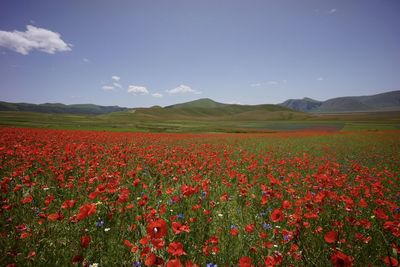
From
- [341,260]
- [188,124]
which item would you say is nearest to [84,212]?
[341,260]

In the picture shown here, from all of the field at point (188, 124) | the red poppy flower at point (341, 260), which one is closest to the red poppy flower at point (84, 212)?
the red poppy flower at point (341, 260)

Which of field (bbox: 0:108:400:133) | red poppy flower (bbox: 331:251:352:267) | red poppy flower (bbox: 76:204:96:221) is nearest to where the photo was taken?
red poppy flower (bbox: 331:251:352:267)

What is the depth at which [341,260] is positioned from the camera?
1460 millimetres

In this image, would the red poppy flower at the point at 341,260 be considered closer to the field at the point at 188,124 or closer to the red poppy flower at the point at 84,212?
the red poppy flower at the point at 84,212

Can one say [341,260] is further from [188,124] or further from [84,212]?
[188,124]

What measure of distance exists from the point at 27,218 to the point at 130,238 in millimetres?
1686

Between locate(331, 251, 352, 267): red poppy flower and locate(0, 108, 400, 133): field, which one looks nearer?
locate(331, 251, 352, 267): red poppy flower

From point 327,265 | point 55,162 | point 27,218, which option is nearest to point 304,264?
point 327,265

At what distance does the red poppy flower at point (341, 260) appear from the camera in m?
1.38

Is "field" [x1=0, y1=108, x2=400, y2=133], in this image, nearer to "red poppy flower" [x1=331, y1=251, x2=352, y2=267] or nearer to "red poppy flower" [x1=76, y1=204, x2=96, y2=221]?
"red poppy flower" [x1=76, y1=204, x2=96, y2=221]

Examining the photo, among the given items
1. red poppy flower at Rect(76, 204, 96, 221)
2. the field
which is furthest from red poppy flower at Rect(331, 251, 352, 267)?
the field

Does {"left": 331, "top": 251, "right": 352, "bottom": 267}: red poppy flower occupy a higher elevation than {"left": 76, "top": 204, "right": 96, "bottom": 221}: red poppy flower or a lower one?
lower

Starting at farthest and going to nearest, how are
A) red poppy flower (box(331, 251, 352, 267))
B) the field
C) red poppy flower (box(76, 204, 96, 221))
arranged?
the field < red poppy flower (box(76, 204, 96, 221)) < red poppy flower (box(331, 251, 352, 267))

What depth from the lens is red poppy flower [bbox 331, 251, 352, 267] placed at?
1.38 metres
